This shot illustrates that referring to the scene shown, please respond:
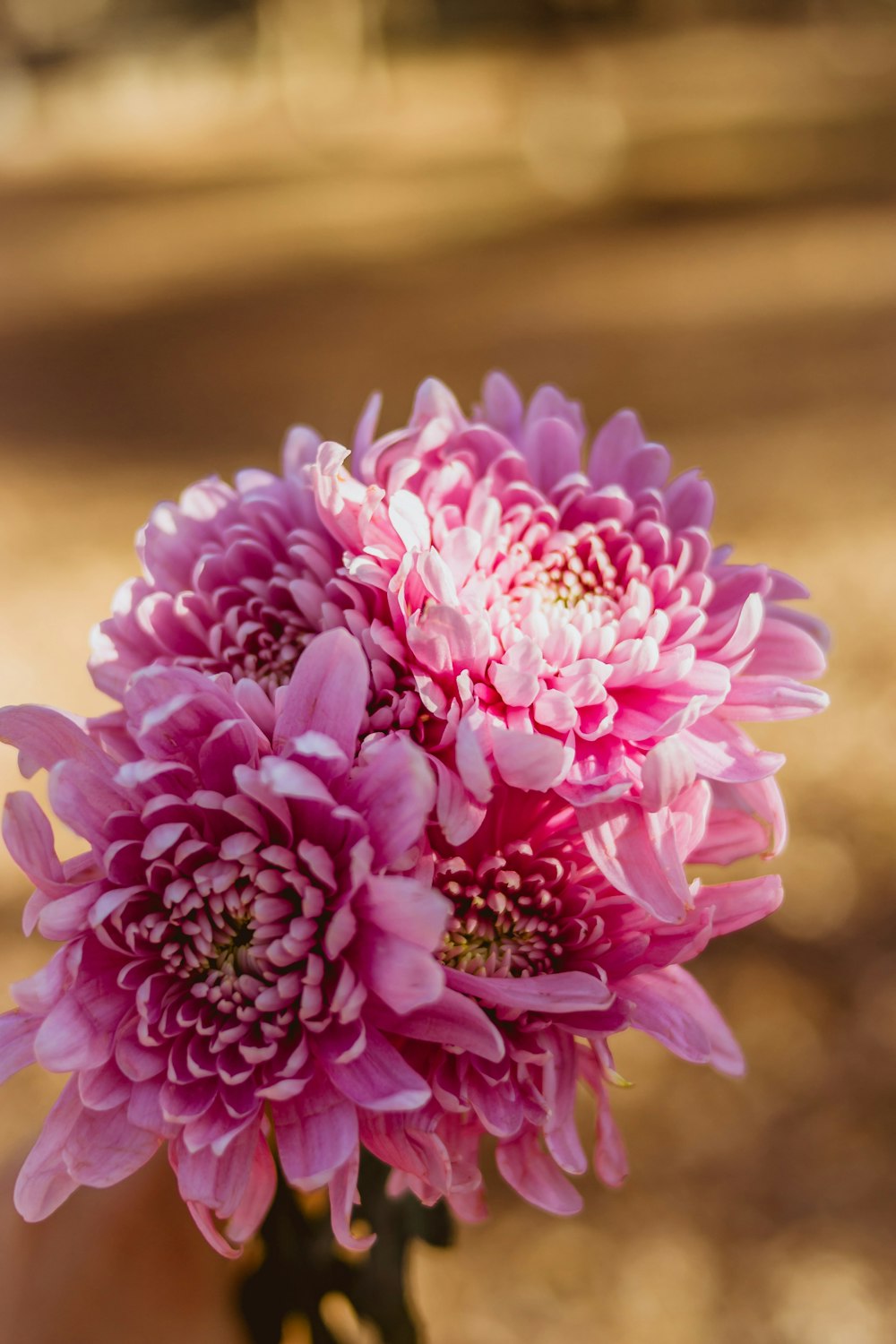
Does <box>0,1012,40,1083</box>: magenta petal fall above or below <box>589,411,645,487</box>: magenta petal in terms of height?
below

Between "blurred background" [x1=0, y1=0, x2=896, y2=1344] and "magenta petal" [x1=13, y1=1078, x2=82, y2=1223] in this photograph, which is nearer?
"magenta petal" [x1=13, y1=1078, x2=82, y2=1223]

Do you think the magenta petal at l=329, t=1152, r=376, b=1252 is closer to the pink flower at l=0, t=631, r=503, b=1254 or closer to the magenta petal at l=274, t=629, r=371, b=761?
the pink flower at l=0, t=631, r=503, b=1254

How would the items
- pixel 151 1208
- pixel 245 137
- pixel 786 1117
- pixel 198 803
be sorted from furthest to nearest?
pixel 245 137 → pixel 786 1117 → pixel 151 1208 → pixel 198 803

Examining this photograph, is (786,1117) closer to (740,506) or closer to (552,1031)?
(552,1031)

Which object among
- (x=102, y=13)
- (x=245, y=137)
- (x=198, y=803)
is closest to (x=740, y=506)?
(x=198, y=803)

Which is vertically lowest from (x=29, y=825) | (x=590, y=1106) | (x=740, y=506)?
(x=590, y=1106)

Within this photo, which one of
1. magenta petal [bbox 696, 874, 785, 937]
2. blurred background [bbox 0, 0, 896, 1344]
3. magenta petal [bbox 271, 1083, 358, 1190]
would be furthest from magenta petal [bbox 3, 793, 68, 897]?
blurred background [bbox 0, 0, 896, 1344]

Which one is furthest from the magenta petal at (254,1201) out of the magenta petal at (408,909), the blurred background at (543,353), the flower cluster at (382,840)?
the blurred background at (543,353)
